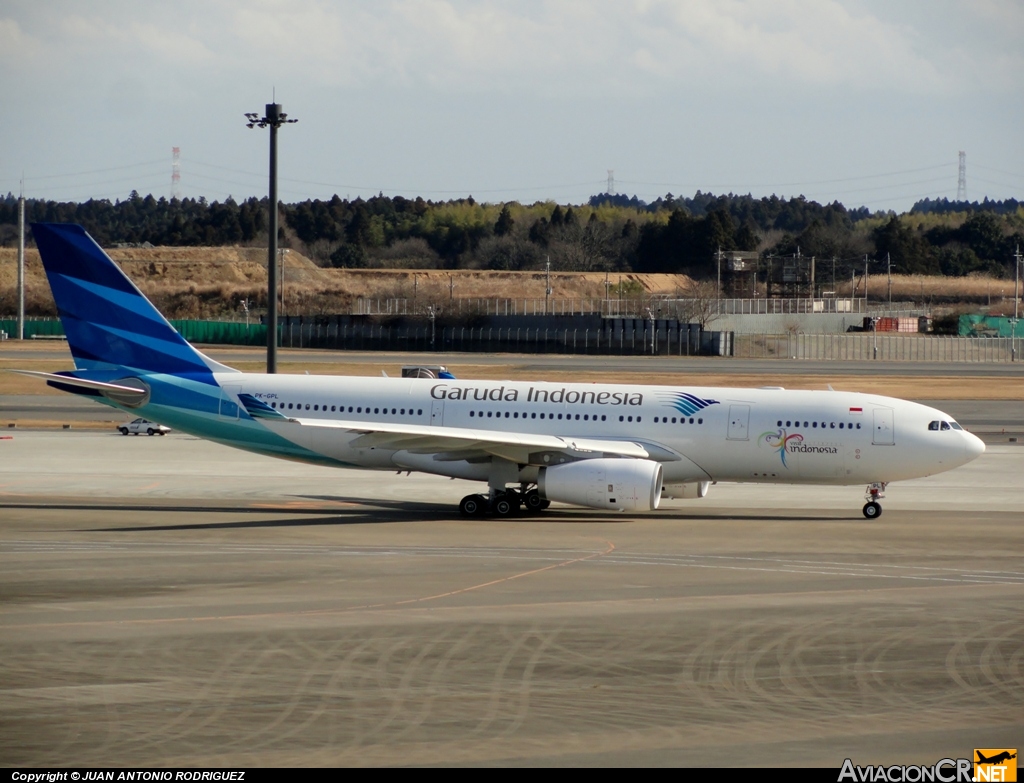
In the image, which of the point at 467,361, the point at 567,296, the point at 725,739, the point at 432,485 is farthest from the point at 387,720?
the point at 567,296

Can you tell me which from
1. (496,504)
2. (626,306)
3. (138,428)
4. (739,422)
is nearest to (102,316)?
(496,504)

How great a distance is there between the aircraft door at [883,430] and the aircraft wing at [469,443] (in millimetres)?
6207

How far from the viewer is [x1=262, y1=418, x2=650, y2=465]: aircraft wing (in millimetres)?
33250

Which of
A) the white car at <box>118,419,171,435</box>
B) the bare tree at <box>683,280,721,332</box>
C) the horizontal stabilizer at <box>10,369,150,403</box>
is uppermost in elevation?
the bare tree at <box>683,280,721,332</box>

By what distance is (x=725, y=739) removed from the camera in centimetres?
1517

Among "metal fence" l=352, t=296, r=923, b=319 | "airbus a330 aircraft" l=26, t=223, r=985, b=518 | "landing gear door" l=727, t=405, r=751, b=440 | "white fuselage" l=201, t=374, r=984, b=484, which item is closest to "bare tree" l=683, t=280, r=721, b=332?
"metal fence" l=352, t=296, r=923, b=319

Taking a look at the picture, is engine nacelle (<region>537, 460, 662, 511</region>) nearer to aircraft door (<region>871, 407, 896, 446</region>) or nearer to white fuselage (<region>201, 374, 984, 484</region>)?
white fuselage (<region>201, 374, 984, 484</region>)

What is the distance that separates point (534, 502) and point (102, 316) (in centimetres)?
1394

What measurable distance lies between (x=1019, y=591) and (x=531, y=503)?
14360 mm

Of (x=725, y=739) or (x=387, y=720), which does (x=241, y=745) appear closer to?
(x=387, y=720)

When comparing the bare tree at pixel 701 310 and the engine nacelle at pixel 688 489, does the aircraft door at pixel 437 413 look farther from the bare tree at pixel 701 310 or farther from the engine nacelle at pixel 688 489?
the bare tree at pixel 701 310

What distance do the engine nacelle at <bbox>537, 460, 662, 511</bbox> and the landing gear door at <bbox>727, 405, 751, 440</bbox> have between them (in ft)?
8.87

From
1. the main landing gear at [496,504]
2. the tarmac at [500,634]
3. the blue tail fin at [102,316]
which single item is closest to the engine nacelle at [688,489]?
the tarmac at [500,634]

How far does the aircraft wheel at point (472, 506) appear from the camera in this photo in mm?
34906
